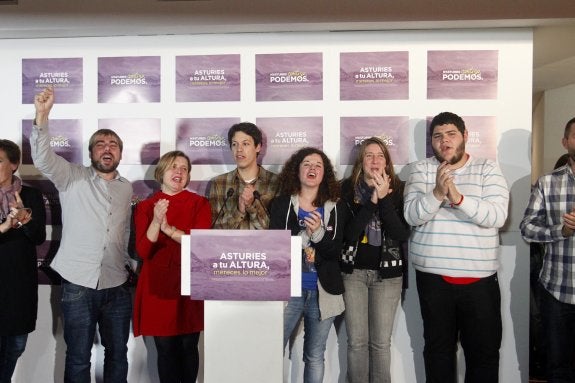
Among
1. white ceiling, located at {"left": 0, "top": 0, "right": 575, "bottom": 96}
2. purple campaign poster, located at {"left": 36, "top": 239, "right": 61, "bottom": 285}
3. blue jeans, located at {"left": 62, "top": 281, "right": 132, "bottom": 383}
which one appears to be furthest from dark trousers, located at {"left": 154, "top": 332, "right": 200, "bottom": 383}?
white ceiling, located at {"left": 0, "top": 0, "right": 575, "bottom": 96}

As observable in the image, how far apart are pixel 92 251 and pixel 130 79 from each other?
4.29ft

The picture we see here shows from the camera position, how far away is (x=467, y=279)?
8.50ft

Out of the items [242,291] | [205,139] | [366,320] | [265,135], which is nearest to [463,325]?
[366,320]

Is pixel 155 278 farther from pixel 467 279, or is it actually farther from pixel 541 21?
pixel 541 21

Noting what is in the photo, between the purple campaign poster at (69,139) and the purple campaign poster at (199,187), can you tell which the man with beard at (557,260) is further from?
the purple campaign poster at (69,139)

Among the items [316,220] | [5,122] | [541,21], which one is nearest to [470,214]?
[316,220]

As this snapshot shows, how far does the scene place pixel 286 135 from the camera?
3303 mm

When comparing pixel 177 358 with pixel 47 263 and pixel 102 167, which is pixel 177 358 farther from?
pixel 47 263

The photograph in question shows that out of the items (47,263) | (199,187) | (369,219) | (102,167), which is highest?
(102,167)

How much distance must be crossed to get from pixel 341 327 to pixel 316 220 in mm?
1286

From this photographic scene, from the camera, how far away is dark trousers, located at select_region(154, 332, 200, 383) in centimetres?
264

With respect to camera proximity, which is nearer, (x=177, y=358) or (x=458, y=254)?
(x=458, y=254)

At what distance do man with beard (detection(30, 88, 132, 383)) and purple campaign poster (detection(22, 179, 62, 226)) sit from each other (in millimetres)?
612

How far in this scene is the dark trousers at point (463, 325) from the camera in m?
2.59
